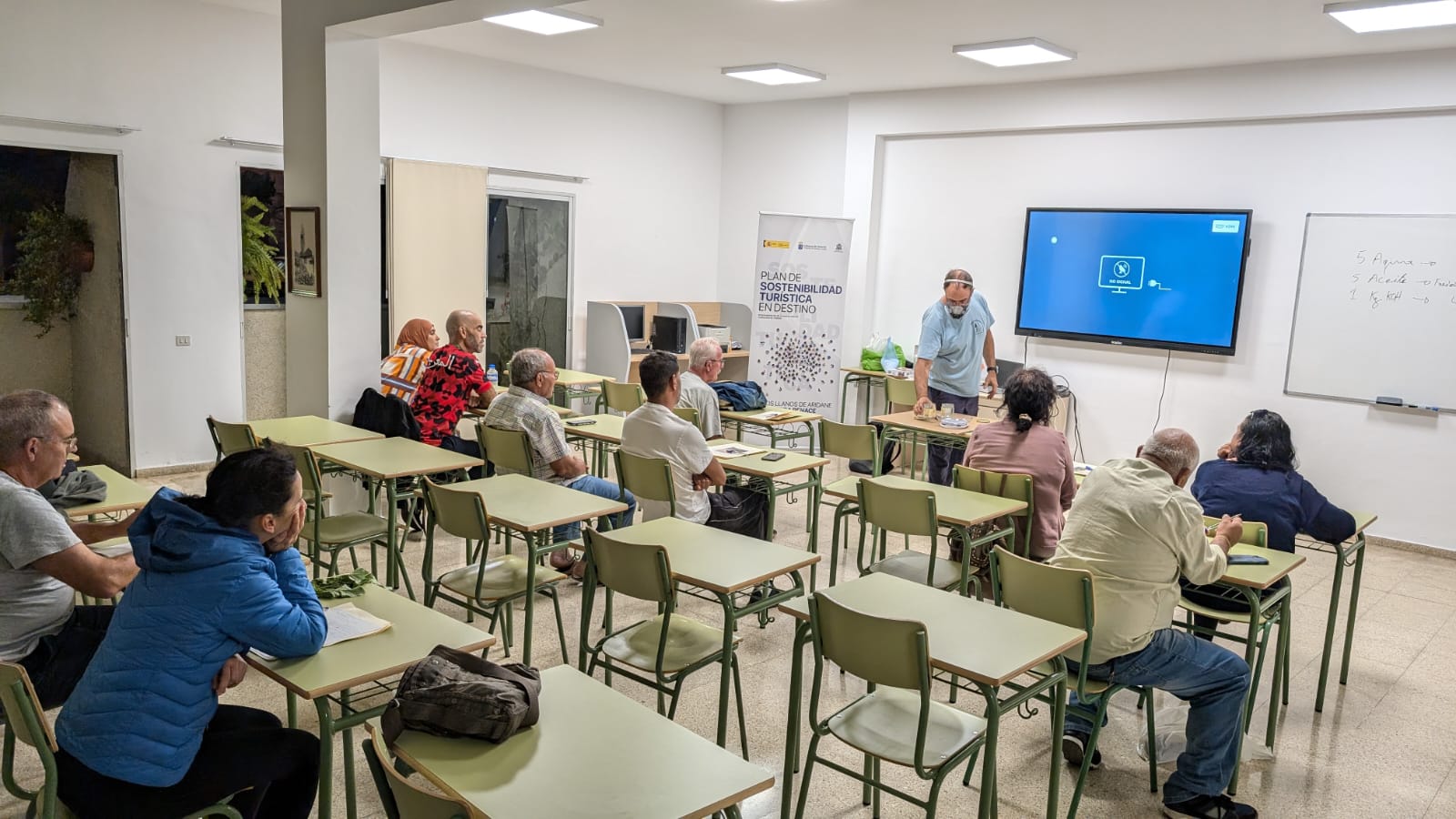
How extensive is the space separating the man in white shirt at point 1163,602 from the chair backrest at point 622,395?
12.7 ft

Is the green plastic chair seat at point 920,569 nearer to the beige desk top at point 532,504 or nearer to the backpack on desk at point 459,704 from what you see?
the beige desk top at point 532,504

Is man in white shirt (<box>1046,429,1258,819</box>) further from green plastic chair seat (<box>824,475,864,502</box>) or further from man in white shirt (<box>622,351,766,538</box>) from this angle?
man in white shirt (<box>622,351,766,538</box>)

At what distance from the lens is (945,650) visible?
8.09ft

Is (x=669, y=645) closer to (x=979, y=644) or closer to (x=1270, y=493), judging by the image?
(x=979, y=644)

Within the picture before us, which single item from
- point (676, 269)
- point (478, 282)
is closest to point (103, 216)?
point (478, 282)

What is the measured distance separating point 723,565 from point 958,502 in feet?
4.64

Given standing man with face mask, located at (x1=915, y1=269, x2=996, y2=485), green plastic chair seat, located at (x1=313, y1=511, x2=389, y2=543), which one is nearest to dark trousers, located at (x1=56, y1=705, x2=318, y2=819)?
green plastic chair seat, located at (x1=313, y1=511, x2=389, y2=543)

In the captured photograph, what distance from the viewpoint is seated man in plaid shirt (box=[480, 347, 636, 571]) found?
15.4 ft

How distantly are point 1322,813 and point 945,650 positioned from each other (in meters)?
1.67

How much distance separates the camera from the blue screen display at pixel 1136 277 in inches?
282

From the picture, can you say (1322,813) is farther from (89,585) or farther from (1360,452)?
(1360,452)

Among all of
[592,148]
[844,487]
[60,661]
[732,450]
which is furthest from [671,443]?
[592,148]

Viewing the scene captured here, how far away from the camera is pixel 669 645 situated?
3.13m

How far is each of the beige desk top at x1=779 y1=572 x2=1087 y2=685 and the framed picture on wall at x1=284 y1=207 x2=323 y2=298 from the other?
3.84m
